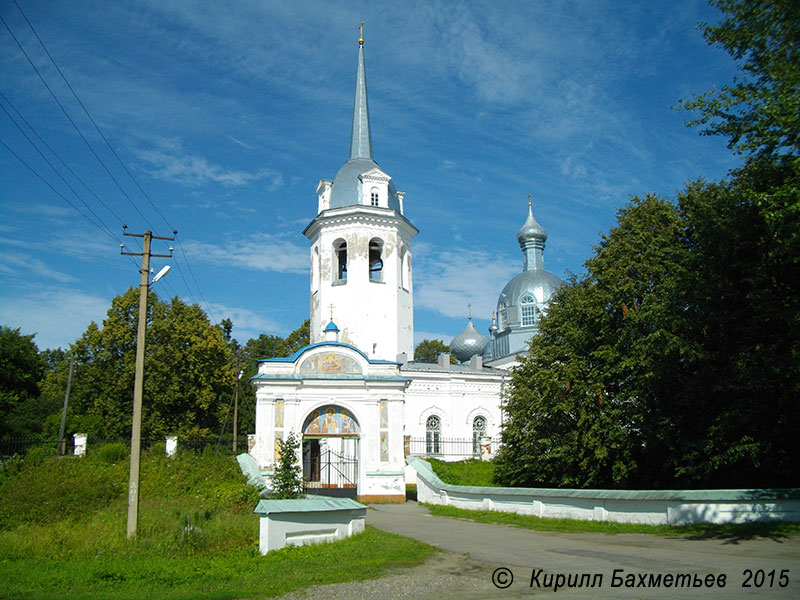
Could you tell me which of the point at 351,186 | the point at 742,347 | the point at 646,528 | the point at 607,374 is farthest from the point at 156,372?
the point at 742,347

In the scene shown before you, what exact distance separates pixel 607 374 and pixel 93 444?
69.4 feet

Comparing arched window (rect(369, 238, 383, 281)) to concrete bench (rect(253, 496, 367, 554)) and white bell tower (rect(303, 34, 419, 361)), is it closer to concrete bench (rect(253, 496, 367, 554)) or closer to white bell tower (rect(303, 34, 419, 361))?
white bell tower (rect(303, 34, 419, 361))

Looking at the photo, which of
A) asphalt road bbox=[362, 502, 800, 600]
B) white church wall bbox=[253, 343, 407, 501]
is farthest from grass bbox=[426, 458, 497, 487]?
asphalt road bbox=[362, 502, 800, 600]

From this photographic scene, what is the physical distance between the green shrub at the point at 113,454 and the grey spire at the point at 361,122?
2039 centimetres

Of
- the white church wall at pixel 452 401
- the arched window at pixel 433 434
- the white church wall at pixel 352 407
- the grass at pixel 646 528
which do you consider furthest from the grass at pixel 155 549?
the arched window at pixel 433 434

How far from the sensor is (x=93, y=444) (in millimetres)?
28312

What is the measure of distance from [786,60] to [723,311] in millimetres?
5508

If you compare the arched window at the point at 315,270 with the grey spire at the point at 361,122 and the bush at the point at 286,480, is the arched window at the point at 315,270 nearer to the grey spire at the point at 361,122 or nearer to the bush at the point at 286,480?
the grey spire at the point at 361,122

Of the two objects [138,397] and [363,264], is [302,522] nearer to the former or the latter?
[138,397]

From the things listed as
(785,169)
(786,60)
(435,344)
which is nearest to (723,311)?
(785,169)

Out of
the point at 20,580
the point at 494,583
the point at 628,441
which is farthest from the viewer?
the point at 628,441

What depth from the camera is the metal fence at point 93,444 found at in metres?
26.1

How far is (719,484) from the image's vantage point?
53.4 ft

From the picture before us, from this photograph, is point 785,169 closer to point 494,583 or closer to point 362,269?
point 494,583
